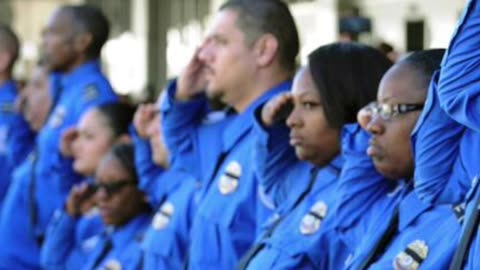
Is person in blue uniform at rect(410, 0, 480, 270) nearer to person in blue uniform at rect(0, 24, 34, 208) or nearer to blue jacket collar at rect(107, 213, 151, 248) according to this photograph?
blue jacket collar at rect(107, 213, 151, 248)

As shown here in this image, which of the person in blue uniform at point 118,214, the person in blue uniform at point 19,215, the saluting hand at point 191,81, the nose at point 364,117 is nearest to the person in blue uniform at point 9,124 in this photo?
the person in blue uniform at point 19,215

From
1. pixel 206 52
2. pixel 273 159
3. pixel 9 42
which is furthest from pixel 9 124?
pixel 273 159

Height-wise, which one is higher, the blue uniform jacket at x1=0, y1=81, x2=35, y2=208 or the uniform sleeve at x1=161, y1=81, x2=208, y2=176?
the uniform sleeve at x1=161, y1=81, x2=208, y2=176

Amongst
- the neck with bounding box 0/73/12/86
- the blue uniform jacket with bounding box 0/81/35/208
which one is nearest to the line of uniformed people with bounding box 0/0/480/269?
the blue uniform jacket with bounding box 0/81/35/208

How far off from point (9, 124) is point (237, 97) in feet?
→ 9.88

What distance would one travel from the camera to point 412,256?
2.87 meters

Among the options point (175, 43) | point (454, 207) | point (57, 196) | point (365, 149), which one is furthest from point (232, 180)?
point (175, 43)

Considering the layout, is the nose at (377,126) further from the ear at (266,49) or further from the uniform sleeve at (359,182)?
the ear at (266,49)

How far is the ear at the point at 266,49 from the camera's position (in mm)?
4215

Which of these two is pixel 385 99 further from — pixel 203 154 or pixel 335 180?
pixel 203 154

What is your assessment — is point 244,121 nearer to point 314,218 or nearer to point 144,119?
point 314,218

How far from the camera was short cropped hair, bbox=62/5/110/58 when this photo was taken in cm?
630

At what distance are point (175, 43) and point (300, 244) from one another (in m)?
8.67

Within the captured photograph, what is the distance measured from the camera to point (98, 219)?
5691mm
